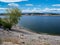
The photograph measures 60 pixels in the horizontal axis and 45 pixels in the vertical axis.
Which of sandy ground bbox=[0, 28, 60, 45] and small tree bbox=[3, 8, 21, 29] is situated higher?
sandy ground bbox=[0, 28, 60, 45]

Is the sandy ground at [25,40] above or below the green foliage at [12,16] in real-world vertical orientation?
above

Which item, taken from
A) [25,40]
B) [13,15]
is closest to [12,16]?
[13,15]

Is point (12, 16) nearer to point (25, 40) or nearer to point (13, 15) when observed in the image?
point (13, 15)

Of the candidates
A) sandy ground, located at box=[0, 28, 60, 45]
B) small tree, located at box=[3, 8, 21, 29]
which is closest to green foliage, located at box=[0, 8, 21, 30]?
small tree, located at box=[3, 8, 21, 29]

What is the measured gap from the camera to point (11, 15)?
4666cm

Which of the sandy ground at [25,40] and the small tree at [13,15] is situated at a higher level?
the sandy ground at [25,40]

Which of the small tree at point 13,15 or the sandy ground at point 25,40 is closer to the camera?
the sandy ground at point 25,40

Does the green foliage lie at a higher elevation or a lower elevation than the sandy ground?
lower

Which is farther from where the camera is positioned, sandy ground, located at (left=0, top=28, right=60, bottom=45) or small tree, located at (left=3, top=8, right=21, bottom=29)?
small tree, located at (left=3, top=8, right=21, bottom=29)

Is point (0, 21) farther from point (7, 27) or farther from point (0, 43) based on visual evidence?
point (0, 43)

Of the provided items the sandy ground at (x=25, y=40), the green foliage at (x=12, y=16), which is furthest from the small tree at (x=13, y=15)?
the sandy ground at (x=25, y=40)

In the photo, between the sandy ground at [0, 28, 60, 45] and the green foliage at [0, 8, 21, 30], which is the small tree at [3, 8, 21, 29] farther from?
the sandy ground at [0, 28, 60, 45]

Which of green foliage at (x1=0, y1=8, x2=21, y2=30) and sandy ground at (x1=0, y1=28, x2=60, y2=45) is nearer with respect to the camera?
sandy ground at (x1=0, y1=28, x2=60, y2=45)

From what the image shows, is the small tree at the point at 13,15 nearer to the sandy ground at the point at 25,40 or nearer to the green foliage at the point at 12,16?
the green foliage at the point at 12,16
